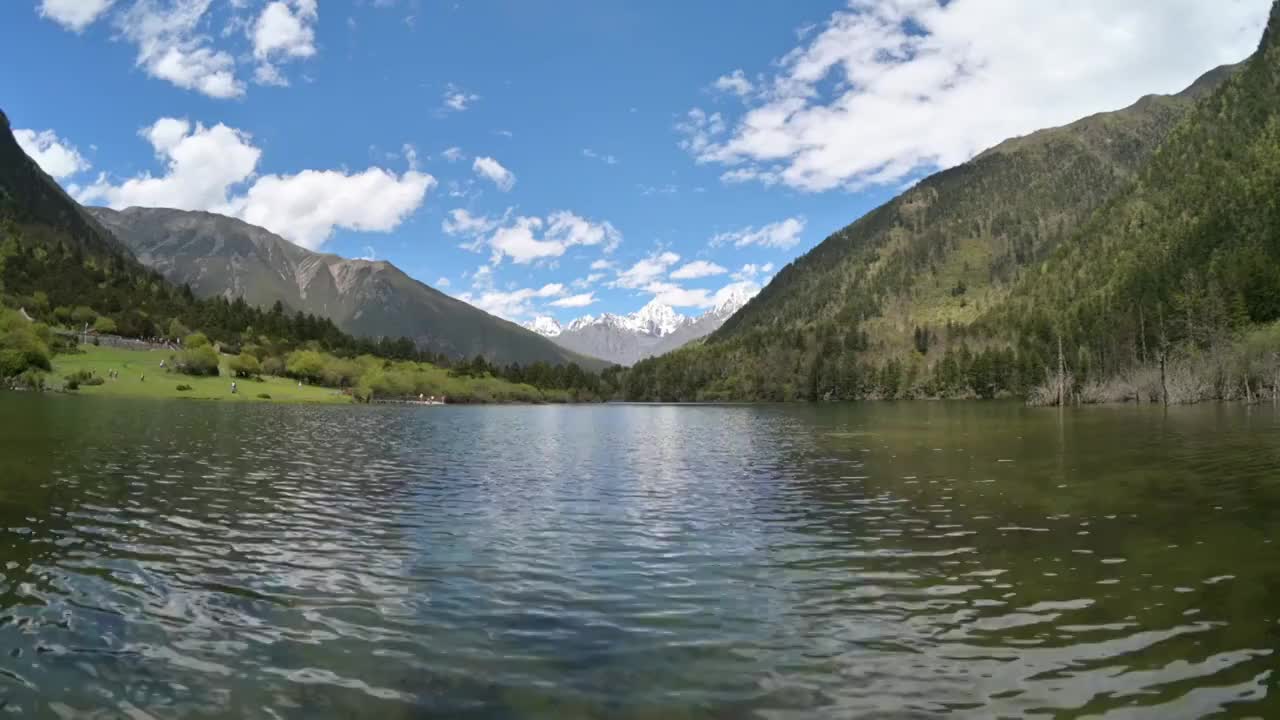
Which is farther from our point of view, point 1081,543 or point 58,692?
point 1081,543

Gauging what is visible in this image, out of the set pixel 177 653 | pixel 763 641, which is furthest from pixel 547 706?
pixel 177 653

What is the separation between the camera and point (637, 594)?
20.1m

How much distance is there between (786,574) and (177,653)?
1570 centimetres

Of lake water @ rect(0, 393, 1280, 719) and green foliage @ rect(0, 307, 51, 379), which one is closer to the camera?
lake water @ rect(0, 393, 1280, 719)

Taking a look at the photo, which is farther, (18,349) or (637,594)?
A: (18,349)

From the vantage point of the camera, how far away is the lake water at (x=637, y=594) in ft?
42.9

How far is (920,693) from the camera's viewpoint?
1311cm

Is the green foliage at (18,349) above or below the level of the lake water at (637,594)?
above

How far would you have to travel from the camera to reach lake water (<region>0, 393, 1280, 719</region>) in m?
13.1

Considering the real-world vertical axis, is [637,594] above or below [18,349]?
below

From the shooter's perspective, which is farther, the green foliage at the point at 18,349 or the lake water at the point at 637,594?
the green foliage at the point at 18,349

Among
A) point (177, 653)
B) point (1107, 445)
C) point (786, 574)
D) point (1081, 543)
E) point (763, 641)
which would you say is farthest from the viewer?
point (1107, 445)

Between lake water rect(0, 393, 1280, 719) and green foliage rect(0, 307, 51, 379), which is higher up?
green foliage rect(0, 307, 51, 379)

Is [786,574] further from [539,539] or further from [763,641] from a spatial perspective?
[539,539]
